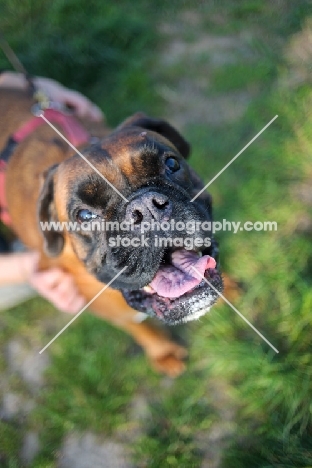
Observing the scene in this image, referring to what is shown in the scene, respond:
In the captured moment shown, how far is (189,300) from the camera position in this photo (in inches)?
92.1

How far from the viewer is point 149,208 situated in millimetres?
2195

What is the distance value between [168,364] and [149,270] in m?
1.30

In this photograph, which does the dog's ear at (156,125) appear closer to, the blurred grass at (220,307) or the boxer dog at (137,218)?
the boxer dog at (137,218)

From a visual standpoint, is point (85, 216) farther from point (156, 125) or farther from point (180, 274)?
point (156, 125)

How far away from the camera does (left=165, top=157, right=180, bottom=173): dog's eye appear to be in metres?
2.57

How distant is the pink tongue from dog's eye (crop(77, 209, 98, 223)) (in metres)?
0.49

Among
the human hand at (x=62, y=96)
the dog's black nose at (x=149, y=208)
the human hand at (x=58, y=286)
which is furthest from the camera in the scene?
the human hand at (x=62, y=96)

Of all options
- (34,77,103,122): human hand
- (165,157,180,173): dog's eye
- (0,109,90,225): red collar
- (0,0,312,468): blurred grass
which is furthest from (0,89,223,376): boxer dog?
(34,77,103,122): human hand

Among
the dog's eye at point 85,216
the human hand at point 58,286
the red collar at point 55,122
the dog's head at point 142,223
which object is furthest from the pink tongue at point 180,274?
the red collar at point 55,122

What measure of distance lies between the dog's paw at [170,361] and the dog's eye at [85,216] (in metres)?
1.33

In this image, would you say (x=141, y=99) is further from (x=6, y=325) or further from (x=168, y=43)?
(x=6, y=325)

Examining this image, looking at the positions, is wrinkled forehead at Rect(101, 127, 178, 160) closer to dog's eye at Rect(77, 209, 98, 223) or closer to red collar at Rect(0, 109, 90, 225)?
dog's eye at Rect(77, 209, 98, 223)

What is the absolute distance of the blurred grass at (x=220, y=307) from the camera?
291cm

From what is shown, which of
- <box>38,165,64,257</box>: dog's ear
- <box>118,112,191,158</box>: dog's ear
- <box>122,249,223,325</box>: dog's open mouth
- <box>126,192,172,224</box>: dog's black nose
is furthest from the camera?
<box>118,112,191,158</box>: dog's ear
